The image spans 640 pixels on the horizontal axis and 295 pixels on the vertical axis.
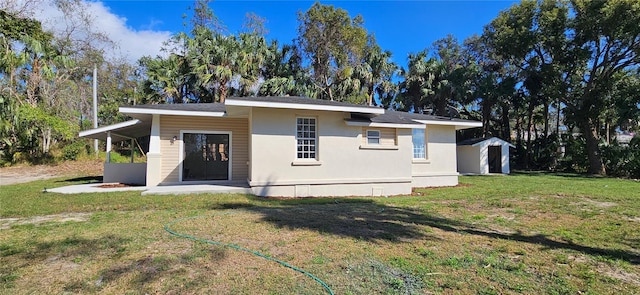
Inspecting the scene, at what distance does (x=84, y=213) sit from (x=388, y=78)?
22283 millimetres

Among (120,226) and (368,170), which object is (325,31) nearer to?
(368,170)

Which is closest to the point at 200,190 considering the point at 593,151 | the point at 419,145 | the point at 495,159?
the point at 419,145

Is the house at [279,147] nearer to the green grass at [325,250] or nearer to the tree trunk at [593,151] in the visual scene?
the green grass at [325,250]

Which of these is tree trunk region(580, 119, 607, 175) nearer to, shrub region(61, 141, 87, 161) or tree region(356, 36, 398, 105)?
tree region(356, 36, 398, 105)

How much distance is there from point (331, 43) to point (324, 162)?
50.7 feet

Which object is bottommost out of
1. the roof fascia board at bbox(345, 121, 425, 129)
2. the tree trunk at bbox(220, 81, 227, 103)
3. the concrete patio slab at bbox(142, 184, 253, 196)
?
the concrete patio slab at bbox(142, 184, 253, 196)

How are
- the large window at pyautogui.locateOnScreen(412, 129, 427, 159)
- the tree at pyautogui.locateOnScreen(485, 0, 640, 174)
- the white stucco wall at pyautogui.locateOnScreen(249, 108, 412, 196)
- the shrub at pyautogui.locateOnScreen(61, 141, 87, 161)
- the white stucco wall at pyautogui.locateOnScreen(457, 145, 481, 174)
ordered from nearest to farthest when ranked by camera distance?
the white stucco wall at pyautogui.locateOnScreen(249, 108, 412, 196) < the large window at pyautogui.locateOnScreen(412, 129, 427, 159) < the tree at pyautogui.locateOnScreen(485, 0, 640, 174) < the white stucco wall at pyautogui.locateOnScreen(457, 145, 481, 174) < the shrub at pyautogui.locateOnScreen(61, 141, 87, 161)

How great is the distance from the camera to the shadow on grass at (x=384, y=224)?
185 inches

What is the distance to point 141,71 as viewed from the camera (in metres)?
30.4

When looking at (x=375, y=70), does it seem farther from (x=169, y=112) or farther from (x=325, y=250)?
(x=325, y=250)

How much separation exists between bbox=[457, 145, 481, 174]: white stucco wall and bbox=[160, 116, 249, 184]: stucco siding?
1495 cm

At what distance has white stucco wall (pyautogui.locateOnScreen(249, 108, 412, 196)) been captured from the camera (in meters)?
9.63

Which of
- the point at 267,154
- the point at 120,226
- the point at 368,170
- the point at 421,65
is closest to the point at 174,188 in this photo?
the point at 267,154

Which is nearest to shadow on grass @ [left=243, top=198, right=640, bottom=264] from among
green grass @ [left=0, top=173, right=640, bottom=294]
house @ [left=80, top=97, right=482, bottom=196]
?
green grass @ [left=0, top=173, right=640, bottom=294]
